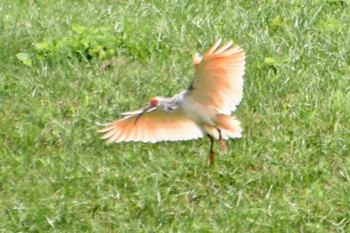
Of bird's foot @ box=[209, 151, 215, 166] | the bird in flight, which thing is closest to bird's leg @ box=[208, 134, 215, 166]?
bird's foot @ box=[209, 151, 215, 166]

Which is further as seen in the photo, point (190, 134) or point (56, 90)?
point (56, 90)

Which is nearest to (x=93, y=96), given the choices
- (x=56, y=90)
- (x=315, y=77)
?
(x=56, y=90)

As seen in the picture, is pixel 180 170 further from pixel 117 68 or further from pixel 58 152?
pixel 117 68

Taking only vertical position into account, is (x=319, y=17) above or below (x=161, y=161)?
above

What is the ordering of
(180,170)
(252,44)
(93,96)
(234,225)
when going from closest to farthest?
(234,225)
(180,170)
(93,96)
(252,44)

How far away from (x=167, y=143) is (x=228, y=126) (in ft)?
1.76

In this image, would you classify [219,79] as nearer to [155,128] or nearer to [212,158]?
[155,128]

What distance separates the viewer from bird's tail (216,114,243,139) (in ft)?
18.4

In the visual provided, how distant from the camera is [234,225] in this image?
5449mm

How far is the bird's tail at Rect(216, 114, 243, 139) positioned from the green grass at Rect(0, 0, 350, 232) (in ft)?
0.78

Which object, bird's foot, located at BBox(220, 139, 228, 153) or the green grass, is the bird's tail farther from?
the green grass

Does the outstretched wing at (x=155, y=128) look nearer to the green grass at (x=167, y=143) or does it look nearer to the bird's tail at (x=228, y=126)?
the bird's tail at (x=228, y=126)

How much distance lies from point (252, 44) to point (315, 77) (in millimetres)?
516

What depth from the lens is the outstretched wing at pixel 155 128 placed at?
218 inches
